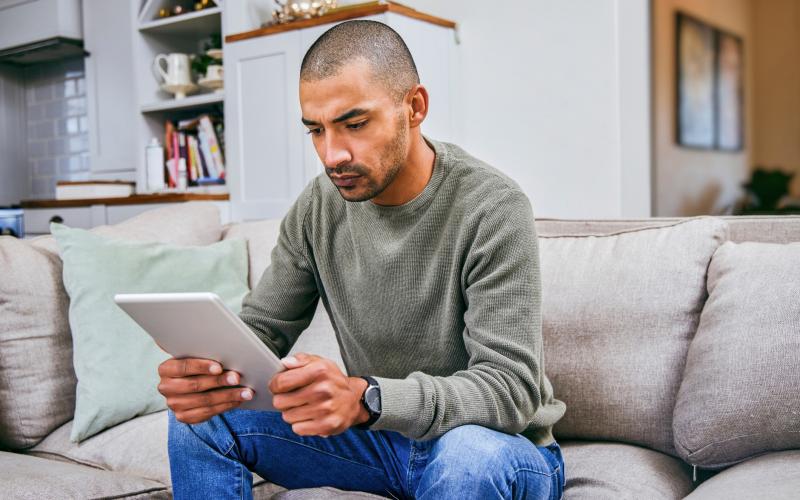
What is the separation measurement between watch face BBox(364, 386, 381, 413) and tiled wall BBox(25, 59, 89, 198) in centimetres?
396

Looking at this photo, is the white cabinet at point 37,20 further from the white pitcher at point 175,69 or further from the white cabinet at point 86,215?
the white cabinet at point 86,215

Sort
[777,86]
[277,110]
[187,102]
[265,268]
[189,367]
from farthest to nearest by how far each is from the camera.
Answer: [187,102] → [277,110] → [777,86] → [265,268] → [189,367]

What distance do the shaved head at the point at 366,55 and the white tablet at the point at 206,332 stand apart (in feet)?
1.43

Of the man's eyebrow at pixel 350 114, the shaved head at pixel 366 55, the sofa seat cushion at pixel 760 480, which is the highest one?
the shaved head at pixel 366 55

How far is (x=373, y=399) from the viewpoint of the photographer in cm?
107

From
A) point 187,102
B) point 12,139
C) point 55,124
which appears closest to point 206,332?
point 187,102

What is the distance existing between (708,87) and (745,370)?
1.95 metres

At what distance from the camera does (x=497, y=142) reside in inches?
130

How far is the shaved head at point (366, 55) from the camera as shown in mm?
1243

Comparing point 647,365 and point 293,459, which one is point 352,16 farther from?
point 293,459

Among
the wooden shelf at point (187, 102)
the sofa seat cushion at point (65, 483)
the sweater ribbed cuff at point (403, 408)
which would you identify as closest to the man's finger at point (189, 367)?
the sweater ribbed cuff at point (403, 408)

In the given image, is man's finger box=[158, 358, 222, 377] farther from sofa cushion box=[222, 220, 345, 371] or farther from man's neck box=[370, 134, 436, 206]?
sofa cushion box=[222, 220, 345, 371]

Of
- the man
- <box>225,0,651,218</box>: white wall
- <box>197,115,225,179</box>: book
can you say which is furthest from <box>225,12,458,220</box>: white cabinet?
the man

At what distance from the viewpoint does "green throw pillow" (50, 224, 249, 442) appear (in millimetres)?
1670
